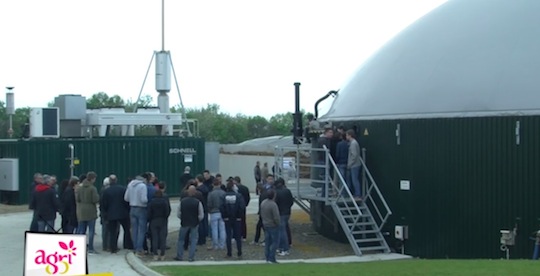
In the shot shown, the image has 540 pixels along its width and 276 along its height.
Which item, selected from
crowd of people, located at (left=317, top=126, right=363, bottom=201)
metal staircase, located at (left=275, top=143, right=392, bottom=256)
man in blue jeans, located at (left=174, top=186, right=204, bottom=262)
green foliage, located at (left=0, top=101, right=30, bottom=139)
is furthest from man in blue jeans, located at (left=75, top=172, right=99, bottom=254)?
green foliage, located at (left=0, top=101, right=30, bottom=139)

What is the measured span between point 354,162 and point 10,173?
1503 centimetres

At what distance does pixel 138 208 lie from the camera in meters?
18.5

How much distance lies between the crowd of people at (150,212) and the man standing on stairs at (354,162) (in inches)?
90.2

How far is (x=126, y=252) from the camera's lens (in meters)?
18.8

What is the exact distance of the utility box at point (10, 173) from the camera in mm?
30484

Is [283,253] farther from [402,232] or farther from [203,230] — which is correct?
[402,232]

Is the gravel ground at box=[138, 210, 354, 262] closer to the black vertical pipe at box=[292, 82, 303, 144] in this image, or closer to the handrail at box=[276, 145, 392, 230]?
the handrail at box=[276, 145, 392, 230]

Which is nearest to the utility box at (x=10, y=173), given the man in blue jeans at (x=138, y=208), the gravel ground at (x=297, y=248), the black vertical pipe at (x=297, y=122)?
the gravel ground at (x=297, y=248)

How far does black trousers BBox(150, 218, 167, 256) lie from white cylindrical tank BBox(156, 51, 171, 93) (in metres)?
20.6

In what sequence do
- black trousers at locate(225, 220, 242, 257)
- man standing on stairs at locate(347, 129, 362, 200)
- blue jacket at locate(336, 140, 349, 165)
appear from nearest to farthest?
black trousers at locate(225, 220, 242, 257) < man standing on stairs at locate(347, 129, 362, 200) < blue jacket at locate(336, 140, 349, 165)

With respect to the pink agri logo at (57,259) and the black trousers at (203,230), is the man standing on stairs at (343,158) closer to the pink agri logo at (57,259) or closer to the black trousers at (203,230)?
the black trousers at (203,230)

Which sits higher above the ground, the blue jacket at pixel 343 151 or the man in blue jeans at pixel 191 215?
the blue jacket at pixel 343 151

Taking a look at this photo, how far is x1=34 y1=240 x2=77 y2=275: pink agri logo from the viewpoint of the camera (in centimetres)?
1050

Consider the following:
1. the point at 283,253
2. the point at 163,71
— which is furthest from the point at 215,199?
the point at 163,71
